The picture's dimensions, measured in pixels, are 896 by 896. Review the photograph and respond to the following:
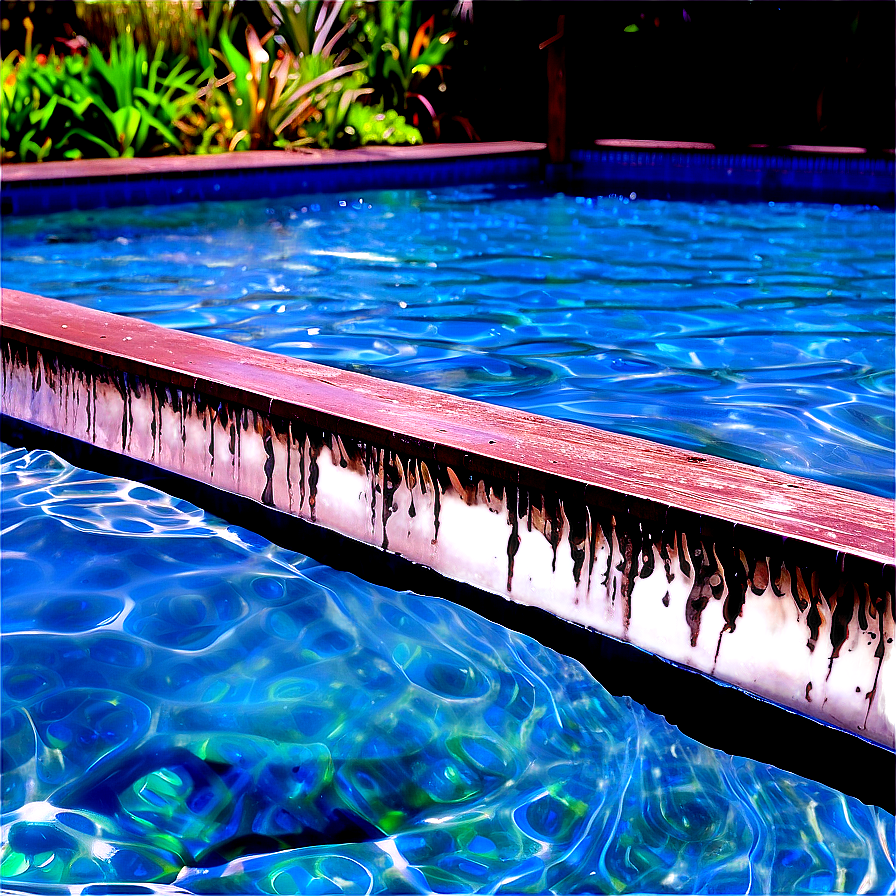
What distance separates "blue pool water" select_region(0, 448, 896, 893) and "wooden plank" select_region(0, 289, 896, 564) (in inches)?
16.7

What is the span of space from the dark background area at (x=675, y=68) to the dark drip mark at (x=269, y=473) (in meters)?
8.53

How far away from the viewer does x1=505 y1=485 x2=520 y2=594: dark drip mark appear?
198 cm

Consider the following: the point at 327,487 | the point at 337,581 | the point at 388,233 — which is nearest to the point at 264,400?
the point at 327,487

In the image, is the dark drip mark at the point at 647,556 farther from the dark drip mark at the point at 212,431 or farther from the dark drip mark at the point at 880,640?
the dark drip mark at the point at 212,431

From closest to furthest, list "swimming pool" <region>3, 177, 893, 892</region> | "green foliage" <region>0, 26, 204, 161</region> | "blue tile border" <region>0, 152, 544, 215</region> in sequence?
1. "swimming pool" <region>3, 177, 893, 892</region>
2. "blue tile border" <region>0, 152, 544, 215</region>
3. "green foliage" <region>0, 26, 204, 161</region>

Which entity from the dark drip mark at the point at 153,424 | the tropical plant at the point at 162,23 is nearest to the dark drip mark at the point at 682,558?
the dark drip mark at the point at 153,424

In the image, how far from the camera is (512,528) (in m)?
2.01

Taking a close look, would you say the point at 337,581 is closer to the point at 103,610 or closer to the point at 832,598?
the point at 103,610

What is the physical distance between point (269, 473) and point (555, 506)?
0.80 m

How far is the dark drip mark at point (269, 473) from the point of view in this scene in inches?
93.7

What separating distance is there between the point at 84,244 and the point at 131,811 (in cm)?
549

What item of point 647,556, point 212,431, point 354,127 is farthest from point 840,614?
point 354,127

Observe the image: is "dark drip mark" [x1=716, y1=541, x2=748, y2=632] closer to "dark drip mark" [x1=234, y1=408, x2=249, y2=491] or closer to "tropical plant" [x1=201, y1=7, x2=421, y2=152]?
"dark drip mark" [x1=234, y1=408, x2=249, y2=491]

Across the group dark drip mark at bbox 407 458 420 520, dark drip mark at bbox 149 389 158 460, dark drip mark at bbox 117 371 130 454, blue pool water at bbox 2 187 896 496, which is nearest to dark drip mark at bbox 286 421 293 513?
dark drip mark at bbox 407 458 420 520
